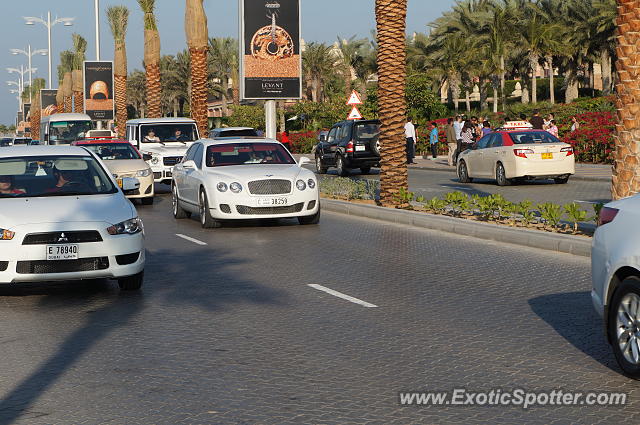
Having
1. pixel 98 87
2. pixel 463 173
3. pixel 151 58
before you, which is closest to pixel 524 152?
pixel 463 173

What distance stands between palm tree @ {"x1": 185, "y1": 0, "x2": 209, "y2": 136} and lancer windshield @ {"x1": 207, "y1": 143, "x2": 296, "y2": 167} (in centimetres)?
2244

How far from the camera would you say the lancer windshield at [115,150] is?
84.3 ft

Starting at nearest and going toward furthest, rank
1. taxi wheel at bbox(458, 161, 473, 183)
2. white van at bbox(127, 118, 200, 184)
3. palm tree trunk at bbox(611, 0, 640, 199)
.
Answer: palm tree trunk at bbox(611, 0, 640, 199)
white van at bbox(127, 118, 200, 184)
taxi wheel at bbox(458, 161, 473, 183)

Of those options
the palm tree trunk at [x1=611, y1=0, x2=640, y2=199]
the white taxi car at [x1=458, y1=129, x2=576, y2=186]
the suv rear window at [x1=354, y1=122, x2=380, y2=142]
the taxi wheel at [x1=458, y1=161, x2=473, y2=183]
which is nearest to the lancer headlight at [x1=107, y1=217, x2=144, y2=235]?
the palm tree trunk at [x1=611, y1=0, x2=640, y2=199]

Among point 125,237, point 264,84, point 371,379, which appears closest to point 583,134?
point 264,84

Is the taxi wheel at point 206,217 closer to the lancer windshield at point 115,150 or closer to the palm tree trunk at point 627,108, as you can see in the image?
the palm tree trunk at point 627,108

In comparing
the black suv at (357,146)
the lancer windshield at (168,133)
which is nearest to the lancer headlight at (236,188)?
the lancer windshield at (168,133)

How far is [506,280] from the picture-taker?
443 inches

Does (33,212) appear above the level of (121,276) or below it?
above

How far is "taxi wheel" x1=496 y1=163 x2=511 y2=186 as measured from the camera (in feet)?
90.1

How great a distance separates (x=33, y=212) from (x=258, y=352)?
3666mm

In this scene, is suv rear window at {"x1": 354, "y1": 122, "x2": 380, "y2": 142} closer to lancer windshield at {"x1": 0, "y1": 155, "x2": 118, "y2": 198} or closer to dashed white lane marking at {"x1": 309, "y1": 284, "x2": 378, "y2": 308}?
lancer windshield at {"x1": 0, "y1": 155, "x2": 118, "y2": 198}

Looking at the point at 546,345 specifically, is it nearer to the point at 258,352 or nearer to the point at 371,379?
the point at 371,379

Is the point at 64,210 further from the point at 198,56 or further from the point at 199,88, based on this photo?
the point at 198,56
